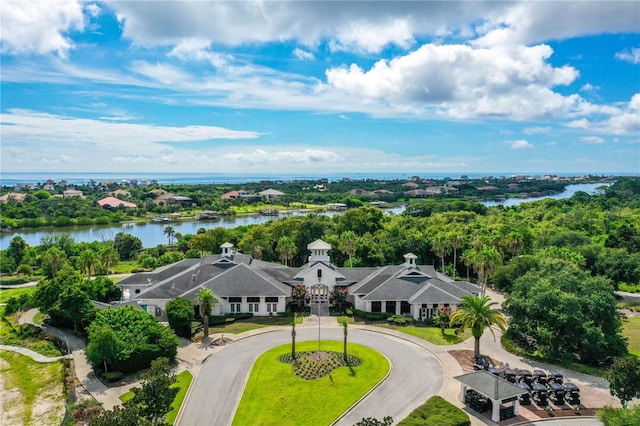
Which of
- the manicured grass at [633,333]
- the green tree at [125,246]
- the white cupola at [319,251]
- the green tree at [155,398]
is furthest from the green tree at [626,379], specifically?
the green tree at [125,246]

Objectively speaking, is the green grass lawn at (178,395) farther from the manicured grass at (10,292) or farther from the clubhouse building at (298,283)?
the manicured grass at (10,292)

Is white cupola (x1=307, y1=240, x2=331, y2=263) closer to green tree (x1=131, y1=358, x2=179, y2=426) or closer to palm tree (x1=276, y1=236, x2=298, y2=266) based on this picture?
palm tree (x1=276, y1=236, x2=298, y2=266)

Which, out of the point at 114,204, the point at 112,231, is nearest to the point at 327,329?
the point at 112,231

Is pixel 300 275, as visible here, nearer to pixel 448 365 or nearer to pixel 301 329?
pixel 301 329

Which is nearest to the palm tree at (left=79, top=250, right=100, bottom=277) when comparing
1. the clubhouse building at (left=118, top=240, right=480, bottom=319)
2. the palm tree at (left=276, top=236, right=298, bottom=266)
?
the clubhouse building at (left=118, top=240, right=480, bottom=319)

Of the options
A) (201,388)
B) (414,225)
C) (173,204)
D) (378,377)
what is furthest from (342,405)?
(173,204)

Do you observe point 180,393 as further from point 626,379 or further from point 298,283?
point 626,379
